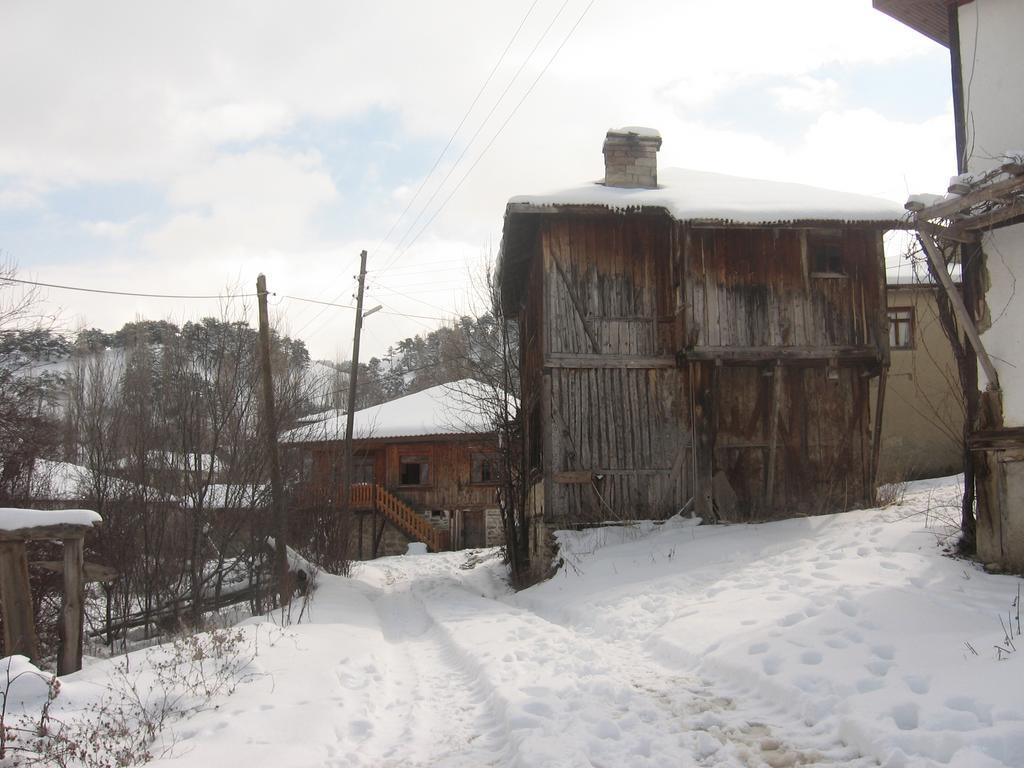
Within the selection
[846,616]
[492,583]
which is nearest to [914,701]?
[846,616]

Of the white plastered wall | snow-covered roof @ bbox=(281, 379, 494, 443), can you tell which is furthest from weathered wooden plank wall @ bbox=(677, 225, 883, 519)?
snow-covered roof @ bbox=(281, 379, 494, 443)

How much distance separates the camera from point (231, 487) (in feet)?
57.6

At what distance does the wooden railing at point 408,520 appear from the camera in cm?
3291

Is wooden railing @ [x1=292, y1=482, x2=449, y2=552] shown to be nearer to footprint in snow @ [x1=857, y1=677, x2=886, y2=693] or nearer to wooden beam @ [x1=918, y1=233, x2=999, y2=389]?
wooden beam @ [x1=918, y1=233, x2=999, y2=389]

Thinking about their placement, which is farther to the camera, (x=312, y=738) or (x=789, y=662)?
(x=789, y=662)

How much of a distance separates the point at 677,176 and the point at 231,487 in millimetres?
12046

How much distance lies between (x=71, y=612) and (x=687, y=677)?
6.84 metres

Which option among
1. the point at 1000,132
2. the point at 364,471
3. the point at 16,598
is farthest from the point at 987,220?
the point at 364,471

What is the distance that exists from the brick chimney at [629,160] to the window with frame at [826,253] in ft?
11.3

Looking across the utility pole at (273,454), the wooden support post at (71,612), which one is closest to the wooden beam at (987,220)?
the wooden support post at (71,612)

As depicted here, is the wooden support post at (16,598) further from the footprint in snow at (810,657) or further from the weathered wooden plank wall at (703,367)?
the weathered wooden plank wall at (703,367)

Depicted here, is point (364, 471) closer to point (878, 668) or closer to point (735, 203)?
point (735, 203)

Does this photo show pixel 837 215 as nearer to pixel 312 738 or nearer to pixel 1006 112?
pixel 1006 112

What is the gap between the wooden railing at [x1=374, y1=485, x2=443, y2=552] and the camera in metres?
32.9
